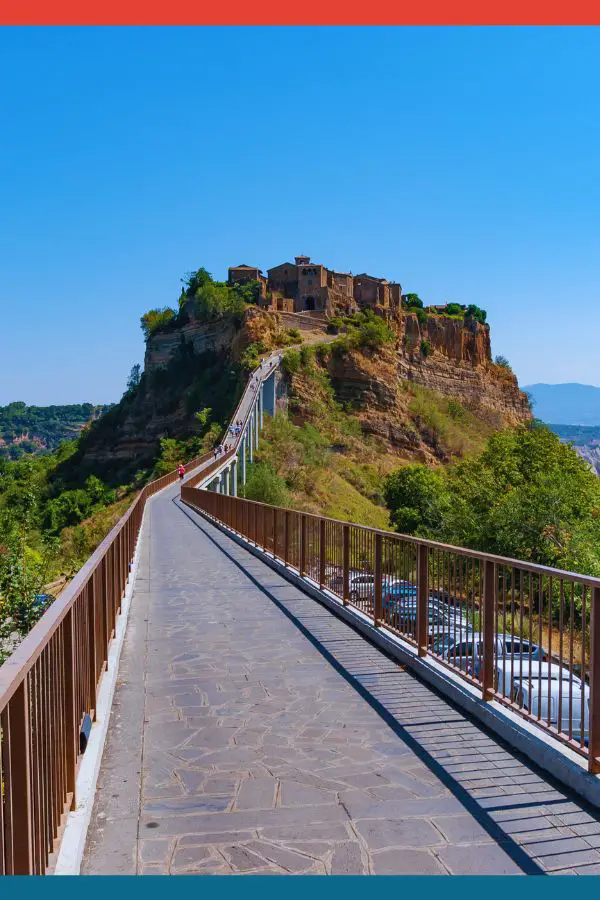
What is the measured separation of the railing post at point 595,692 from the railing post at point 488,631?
4.50 ft

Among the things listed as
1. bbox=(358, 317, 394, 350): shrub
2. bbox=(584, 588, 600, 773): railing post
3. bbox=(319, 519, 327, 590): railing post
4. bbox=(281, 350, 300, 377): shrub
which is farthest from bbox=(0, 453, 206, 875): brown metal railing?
bbox=(358, 317, 394, 350): shrub

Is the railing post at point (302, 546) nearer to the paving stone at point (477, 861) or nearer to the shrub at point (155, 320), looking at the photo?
the paving stone at point (477, 861)

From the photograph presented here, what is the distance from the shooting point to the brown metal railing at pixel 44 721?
2777 millimetres

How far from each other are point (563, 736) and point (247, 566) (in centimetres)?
1137

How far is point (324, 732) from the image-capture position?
575 cm

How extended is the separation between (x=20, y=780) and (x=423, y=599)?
17.5 ft

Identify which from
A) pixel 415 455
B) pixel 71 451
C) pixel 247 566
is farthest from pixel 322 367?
pixel 247 566

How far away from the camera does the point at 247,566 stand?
16.0 m

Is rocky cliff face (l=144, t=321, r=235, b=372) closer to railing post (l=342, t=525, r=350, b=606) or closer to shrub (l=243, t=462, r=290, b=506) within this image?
shrub (l=243, t=462, r=290, b=506)

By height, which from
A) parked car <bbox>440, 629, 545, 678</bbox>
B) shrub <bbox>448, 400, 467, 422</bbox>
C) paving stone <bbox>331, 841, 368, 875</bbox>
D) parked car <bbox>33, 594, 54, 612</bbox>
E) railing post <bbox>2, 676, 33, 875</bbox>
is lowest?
parked car <bbox>33, 594, 54, 612</bbox>

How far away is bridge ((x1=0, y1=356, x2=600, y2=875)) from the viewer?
372 centimetres

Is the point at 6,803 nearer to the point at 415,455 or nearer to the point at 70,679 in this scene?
the point at 70,679

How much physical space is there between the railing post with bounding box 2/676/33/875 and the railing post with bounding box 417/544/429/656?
5.20 m

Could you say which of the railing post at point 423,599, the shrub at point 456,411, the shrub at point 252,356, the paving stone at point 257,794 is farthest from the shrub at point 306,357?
the paving stone at point 257,794
